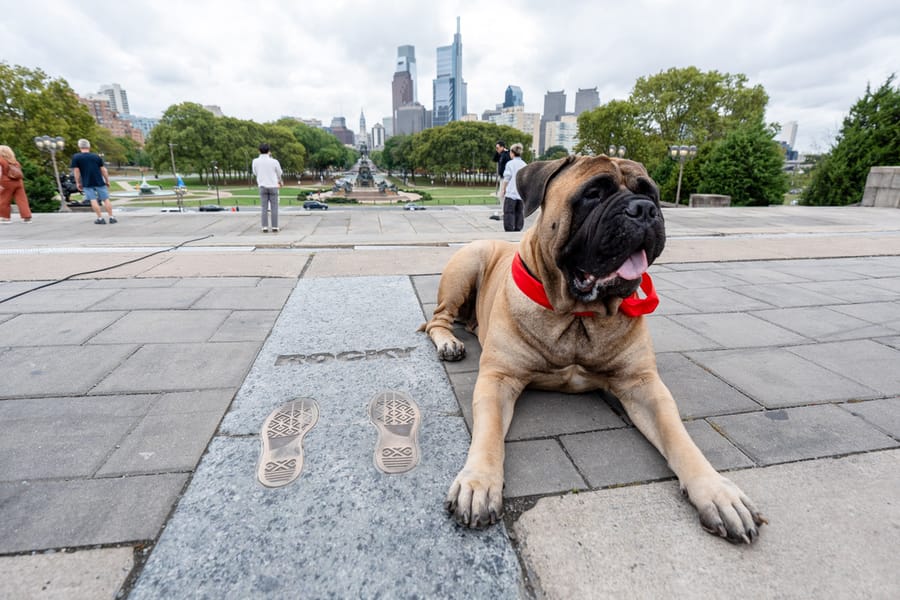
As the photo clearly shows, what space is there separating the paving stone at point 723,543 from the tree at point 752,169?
2128 cm

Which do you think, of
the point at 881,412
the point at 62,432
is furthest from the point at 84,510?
the point at 881,412

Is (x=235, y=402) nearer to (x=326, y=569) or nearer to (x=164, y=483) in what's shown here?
(x=164, y=483)

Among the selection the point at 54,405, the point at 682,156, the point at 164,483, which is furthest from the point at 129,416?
the point at 682,156

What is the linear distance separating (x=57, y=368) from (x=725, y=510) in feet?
12.3

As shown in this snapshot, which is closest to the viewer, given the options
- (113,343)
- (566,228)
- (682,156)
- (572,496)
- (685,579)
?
(685,579)

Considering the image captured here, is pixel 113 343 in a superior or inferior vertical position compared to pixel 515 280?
inferior

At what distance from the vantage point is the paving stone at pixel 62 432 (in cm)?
190

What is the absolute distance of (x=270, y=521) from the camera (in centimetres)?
162

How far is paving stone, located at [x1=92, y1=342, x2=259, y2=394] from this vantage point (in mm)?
2660

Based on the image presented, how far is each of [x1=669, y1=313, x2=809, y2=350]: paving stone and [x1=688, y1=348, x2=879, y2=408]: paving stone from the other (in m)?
0.17

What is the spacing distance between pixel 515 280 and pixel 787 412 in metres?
1.65

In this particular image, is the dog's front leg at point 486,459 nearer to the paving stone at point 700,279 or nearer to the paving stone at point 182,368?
the paving stone at point 182,368

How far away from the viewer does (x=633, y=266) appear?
207cm

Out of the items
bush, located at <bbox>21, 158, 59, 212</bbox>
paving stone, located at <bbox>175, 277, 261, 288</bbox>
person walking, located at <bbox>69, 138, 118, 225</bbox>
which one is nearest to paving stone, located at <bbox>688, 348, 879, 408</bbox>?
paving stone, located at <bbox>175, 277, 261, 288</bbox>
